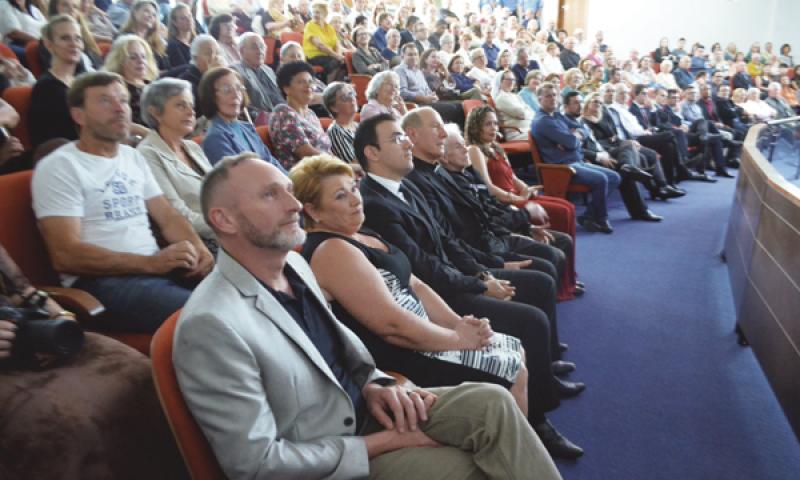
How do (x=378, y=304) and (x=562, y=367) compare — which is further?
(x=562, y=367)

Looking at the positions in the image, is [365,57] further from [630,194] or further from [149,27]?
[630,194]

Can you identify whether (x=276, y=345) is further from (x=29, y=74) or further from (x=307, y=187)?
(x=29, y=74)

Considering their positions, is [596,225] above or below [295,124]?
below

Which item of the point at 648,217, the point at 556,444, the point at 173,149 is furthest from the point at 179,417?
the point at 648,217

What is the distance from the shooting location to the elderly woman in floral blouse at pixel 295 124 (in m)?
3.04

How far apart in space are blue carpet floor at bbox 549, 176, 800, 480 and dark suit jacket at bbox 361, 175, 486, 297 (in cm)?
66

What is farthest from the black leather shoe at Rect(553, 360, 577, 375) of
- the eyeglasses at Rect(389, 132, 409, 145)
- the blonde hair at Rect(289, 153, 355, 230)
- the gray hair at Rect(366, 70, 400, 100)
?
the gray hair at Rect(366, 70, 400, 100)

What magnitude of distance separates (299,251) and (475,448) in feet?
2.51

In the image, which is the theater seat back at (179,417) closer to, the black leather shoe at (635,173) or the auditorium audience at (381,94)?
the auditorium audience at (381,94)

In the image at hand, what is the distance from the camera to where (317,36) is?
592 cm

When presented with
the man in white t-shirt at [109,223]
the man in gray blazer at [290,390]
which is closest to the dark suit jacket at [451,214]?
the man in white t-shirt at [109,223]

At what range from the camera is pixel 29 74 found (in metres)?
3.16

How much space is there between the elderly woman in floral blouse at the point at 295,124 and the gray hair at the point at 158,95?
848 millimetres

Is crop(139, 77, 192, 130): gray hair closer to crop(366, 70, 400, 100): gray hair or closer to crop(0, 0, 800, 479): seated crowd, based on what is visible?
crop(0, 0, 800, 479): seated crowd
